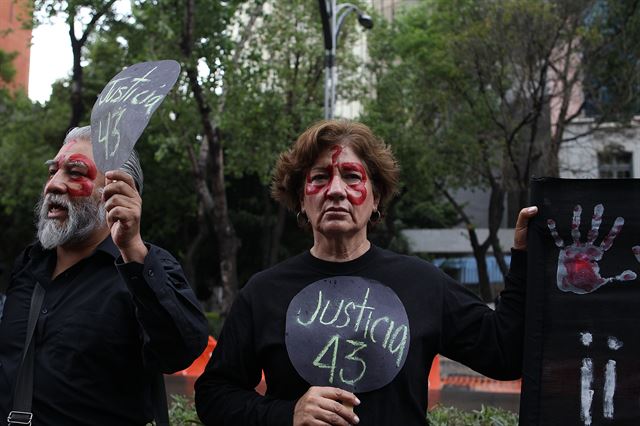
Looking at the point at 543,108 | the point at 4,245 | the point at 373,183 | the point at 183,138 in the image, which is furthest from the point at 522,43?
the point at 4,245

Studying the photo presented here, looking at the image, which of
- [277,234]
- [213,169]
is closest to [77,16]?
[213,169]

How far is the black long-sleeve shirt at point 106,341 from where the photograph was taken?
92.9 inches

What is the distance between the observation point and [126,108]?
247 centimetres

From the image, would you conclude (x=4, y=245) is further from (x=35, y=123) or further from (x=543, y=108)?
(x=543, y=108)

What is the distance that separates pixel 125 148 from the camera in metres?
2.38

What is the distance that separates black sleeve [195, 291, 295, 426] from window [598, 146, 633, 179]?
802 inches

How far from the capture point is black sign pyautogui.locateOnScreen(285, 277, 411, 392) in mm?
2367

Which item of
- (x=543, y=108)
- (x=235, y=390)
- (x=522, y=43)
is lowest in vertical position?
(x=235, y=390)

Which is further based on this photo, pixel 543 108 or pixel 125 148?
pixel 543 108

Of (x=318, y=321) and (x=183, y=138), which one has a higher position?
(x=183, y=138)

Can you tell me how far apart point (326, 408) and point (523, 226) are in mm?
851

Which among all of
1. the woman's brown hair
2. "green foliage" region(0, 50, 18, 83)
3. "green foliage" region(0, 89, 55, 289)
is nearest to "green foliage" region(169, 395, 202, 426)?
the woman's brown hair

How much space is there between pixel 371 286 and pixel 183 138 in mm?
13830

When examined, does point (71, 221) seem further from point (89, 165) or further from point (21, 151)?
point (21, 151)
